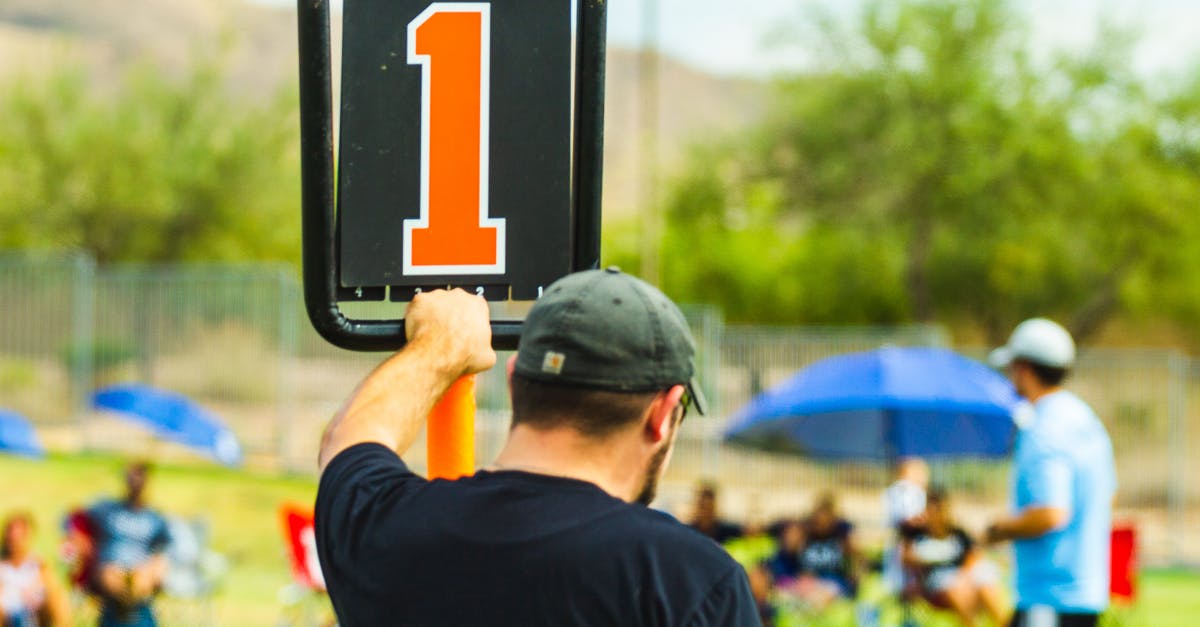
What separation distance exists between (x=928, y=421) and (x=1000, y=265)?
23.4 metres

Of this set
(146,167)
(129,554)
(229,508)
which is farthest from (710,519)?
(146,167)

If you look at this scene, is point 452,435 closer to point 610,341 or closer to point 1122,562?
point 610,341

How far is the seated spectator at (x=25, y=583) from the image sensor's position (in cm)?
1014

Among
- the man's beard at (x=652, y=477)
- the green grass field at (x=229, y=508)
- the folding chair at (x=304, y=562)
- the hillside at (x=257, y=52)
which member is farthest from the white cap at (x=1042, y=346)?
the hillside at (x=257, y=52)

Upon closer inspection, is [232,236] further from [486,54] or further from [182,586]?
[486,54]

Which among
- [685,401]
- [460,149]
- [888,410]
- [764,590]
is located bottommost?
[764,590]

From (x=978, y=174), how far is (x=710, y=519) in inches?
892

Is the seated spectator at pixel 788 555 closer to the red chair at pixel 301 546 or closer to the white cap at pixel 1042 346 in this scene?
the red chair at pixel 301 546

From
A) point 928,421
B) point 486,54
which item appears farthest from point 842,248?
point 486,54

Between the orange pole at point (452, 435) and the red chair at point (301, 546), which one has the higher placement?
the orange pole at point (452, 435)

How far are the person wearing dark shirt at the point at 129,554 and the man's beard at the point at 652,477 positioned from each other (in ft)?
30.4

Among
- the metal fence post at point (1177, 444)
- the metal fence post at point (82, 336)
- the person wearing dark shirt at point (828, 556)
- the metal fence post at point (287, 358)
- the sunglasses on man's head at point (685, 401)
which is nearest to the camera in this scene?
the sunglasses on man's head at point (685, 401)

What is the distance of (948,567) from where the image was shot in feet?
35.5

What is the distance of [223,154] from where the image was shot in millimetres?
38750
